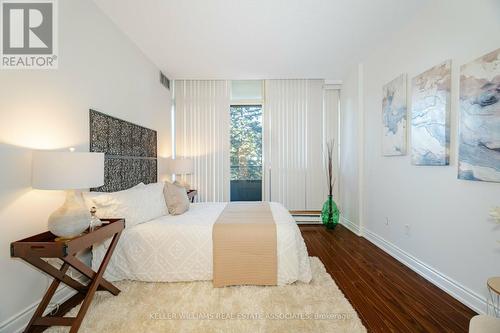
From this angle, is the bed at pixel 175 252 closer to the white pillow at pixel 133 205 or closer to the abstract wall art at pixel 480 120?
the white pillow at pixel 133 205

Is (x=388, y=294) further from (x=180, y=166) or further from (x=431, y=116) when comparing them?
(x=180, y=166)

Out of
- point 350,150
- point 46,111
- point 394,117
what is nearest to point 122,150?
point 46,111

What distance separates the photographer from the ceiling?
2509mm

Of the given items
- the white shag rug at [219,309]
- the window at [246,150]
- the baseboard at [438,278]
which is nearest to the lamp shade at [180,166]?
the window at [246,150]

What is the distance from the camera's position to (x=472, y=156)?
1.95m

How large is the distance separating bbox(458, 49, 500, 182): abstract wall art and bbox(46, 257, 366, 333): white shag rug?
1.51 metres

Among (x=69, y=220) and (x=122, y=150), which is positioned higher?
(x=122, y=150)

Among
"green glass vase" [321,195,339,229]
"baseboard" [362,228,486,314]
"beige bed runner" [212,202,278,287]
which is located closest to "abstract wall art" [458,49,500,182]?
"baseboard" [362,228,486,314]

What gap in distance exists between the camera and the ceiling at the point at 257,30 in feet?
8.23

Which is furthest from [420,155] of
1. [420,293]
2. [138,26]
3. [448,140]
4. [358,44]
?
[138,26]

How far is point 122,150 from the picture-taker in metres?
2.98

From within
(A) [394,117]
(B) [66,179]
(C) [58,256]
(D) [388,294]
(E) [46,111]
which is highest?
(A) [394,117]

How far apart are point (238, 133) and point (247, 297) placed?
3.39m

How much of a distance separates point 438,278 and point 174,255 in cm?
256
